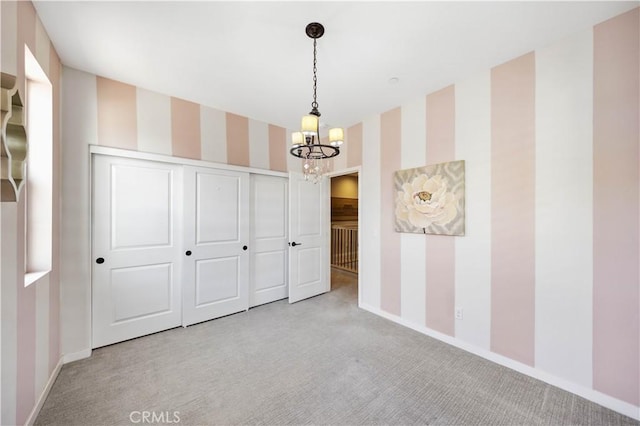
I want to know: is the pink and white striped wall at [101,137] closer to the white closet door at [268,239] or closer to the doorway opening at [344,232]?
the white closet door at [268,239]

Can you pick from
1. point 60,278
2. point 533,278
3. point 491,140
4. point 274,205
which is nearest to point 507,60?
point 491,140

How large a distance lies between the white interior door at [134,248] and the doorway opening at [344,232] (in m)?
3.04

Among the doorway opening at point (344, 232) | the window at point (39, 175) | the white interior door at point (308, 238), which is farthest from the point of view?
the doorway opening at point (344, 232)

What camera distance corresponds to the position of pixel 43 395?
1.84m

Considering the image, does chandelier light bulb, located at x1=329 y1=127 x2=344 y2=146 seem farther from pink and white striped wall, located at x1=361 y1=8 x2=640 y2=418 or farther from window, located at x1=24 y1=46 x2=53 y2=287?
window, located at x1=24 y1=46 x2=53 y2=287

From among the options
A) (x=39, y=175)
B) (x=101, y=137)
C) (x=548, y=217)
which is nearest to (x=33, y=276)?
(x=39, y=175)

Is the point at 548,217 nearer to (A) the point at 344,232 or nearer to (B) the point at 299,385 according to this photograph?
(B) the point at 299,385

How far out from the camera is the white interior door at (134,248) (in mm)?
2592

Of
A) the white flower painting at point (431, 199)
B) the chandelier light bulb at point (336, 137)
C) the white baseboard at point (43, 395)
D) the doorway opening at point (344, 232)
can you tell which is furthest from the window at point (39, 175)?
the doorway opening at point (344, 232)

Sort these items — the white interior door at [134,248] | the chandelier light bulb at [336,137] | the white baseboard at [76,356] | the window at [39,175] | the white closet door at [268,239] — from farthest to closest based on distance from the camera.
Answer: the white closet door at [268,239] → the white interior door at [134,248] → the white baseboard at [76,356] → the chandelier light bulb at [336,137] → the window at [39,175]

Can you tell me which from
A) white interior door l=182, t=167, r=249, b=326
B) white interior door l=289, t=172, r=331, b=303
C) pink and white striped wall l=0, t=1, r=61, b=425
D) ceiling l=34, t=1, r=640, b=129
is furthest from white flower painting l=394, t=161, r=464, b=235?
pink and white striped wall l=0, t=1, r=61, b=425

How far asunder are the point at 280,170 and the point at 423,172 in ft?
6.83

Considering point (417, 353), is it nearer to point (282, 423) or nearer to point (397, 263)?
point (397, 263)

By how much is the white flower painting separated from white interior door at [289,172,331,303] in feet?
4.82
